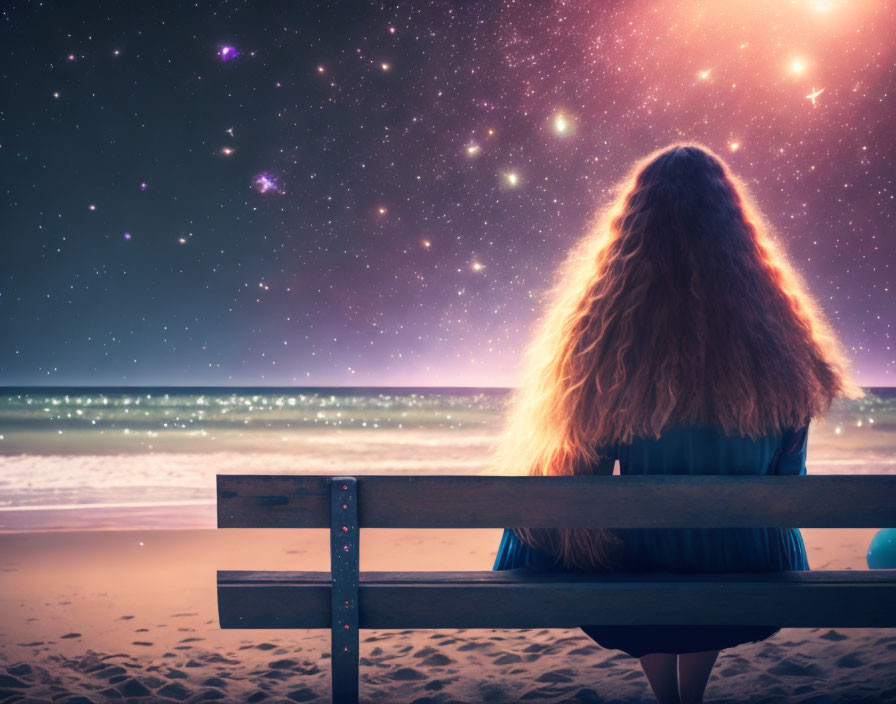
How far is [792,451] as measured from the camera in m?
2.34

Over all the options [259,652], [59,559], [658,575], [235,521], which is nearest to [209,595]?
[259,652]

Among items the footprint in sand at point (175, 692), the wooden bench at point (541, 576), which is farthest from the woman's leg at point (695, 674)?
the footprint in sand at point (175, 692)

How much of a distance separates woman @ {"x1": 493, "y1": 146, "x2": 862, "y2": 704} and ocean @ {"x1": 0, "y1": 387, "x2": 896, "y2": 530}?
0.44 meters

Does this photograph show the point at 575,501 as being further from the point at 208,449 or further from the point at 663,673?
the point at 208,449

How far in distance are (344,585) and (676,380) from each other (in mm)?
1197

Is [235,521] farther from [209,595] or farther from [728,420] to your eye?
[209,595]

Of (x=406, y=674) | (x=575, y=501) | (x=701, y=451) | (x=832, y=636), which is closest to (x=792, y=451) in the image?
(x=701, y=451)

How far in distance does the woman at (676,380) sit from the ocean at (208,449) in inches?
17.5

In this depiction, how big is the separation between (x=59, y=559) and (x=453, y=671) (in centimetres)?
447

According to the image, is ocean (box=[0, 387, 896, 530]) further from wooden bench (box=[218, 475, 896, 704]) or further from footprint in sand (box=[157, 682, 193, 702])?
footprint in sand (box=[157, 682, 193, 702])

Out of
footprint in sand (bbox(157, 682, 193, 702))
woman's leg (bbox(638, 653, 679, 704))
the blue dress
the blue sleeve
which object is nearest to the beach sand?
footprint in sand (bbox(157, 682, 193, 702))

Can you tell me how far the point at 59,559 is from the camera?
6.60 meters

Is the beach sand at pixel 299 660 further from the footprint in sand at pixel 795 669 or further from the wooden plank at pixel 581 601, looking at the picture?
the wooden plank at pixel 581 601

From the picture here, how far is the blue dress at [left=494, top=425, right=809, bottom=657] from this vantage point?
7.54 feet
